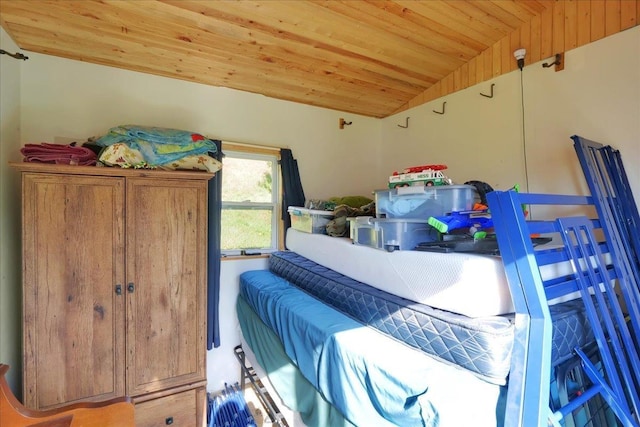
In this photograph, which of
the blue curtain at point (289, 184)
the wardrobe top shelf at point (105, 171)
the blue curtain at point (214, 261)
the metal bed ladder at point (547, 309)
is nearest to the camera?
the metal bed ladder at point (547, 309)

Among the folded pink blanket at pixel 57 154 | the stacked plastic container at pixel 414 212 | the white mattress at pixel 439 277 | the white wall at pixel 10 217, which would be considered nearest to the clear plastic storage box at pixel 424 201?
the stacked plastic container at pixel 414 212

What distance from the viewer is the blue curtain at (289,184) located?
9.22 feet

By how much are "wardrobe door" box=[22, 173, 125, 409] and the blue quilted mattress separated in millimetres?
1346

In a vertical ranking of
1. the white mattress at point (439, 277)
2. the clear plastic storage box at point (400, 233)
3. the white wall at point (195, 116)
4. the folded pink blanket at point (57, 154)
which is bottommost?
the white mattress at point (439, 277)

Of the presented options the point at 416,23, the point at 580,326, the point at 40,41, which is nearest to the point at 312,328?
the point at 580,326

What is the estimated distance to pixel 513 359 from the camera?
3.11 ft

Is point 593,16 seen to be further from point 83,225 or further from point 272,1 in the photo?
point 83,225

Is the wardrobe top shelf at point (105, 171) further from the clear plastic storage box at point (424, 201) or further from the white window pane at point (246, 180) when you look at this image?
the clear plastic storage box at point (424, 201)

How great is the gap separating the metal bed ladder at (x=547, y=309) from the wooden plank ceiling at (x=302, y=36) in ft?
4.71

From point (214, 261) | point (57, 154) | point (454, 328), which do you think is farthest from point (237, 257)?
point (454, 328)

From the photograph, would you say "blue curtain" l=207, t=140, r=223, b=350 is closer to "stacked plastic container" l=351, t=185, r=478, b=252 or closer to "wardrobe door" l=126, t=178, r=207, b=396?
"wardrobe door" l=126, t=178, r=207, b=396

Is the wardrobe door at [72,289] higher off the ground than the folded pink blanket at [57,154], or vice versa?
the folded pink blanket at [57,154]

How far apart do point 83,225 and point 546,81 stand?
3049 mm

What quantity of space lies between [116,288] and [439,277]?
1772 mm
